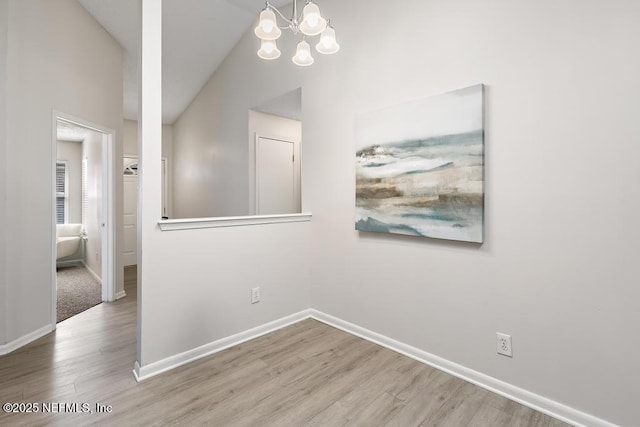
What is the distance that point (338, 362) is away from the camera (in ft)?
7.52

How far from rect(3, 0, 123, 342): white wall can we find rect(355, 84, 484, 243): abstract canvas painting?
2679 mm

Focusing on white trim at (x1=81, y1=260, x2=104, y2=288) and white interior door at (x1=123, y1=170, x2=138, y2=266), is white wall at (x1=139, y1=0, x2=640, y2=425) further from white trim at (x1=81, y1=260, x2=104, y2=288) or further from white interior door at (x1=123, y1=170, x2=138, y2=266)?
white interior door at (x1=123, y1=170, x2=138, y2=266)

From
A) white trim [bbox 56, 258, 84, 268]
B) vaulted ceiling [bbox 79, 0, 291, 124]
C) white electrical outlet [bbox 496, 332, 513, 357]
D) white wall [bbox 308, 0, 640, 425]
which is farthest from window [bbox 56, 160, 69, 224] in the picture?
white electrical outlet [bbox 496, 332, 513, 357]

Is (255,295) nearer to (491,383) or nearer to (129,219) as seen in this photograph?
(491,383)

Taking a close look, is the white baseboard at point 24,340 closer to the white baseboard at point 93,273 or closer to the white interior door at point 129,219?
the white baseboard at point 93,273

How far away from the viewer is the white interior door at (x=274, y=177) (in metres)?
4.17

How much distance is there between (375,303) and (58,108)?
10.8 feet

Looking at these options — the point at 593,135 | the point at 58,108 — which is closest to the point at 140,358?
the point at 58,108

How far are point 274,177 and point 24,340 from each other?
2890 millimetres

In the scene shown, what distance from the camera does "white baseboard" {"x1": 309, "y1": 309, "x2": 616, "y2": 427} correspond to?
65.6 inches

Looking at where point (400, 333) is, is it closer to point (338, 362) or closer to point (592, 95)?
point (338, 362)

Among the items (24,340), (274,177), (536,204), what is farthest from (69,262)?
(536,204)

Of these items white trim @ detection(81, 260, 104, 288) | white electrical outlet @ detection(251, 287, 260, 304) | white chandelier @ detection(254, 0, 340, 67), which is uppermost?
white chandelier @ detection(254, 0, 340, 67)

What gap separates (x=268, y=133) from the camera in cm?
425
